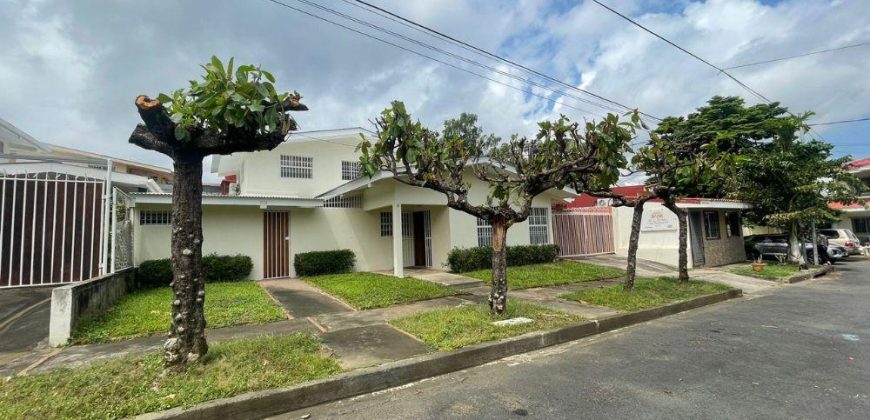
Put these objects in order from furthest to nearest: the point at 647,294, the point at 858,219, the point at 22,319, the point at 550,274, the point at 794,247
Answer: the point at 858,219
the point at 794,247
the point at 550,274
the point at 647,294
the point at 22,319

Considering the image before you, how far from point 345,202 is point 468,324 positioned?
30.9 feet

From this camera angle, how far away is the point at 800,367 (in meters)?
4.84

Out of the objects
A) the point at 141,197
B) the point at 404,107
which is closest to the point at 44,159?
the point at 141,197

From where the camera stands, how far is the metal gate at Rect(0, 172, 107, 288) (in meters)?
7.22

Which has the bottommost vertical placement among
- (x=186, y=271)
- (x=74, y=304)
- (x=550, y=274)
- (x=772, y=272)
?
(x=772, y=272)

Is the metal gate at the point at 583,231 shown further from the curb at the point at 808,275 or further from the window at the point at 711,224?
the curb at the point at 808,275

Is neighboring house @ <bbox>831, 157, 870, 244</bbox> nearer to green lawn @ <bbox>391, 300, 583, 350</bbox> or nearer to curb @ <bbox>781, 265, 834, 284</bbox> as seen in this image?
curb @ <bbox>781, 265, 834, 284</bbox>

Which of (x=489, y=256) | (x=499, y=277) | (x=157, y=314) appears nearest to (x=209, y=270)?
(x=157, y=314)

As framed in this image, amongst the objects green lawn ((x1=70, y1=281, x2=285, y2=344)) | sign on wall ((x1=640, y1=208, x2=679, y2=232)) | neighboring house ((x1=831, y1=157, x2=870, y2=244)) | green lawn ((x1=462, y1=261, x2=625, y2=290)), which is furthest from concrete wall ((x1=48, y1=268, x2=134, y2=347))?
neighboring house ((x1=831, y1=157, x2=870, y2=244))

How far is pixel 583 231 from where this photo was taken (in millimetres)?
18031

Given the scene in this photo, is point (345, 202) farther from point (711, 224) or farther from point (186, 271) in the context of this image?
point (711, 224)

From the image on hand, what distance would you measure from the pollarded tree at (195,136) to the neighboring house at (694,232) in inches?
613

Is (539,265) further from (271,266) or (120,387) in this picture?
(120,387)

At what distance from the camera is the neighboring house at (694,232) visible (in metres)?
16.4
